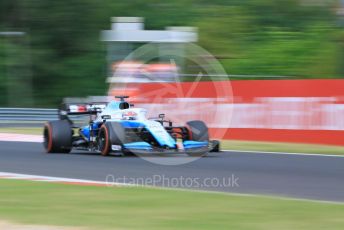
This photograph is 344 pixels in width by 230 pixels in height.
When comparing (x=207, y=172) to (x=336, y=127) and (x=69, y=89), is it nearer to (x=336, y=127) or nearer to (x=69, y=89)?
(x=336, y=127)

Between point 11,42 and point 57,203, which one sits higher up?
point 11,42

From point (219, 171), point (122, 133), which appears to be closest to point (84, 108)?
point (122, 133)

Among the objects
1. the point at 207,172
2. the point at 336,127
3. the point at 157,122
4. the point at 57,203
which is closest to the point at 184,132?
the point at 157,122

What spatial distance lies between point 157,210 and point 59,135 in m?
7.20

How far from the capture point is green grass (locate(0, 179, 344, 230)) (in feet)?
21.4

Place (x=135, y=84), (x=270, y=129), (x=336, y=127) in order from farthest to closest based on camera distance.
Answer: (x=135, y=84)
(x=270, y=129)
(x=336, y=127)

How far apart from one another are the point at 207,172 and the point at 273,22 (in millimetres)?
37494

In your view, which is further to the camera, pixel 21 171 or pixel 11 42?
pixel 11 42

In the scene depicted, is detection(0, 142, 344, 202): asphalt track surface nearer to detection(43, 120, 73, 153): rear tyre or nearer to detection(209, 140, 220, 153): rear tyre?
detection(209, 140, 220, 153): rear tyre

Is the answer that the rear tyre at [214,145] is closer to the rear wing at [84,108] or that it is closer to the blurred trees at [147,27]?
the rear wing at [84,108]

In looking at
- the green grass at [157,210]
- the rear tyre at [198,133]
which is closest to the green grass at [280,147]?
the rear tyre at [198,133]

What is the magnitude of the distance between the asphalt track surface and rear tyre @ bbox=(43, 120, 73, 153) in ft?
0.82

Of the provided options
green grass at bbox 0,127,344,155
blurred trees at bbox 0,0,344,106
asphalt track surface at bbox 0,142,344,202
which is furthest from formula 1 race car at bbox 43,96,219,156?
blurred trees at bbox 0,0,344,106

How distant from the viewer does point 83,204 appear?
7.61 m
